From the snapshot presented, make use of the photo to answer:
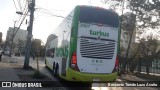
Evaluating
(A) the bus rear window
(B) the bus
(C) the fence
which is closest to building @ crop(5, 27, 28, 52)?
(C) the fence

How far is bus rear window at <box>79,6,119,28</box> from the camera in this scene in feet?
45.3

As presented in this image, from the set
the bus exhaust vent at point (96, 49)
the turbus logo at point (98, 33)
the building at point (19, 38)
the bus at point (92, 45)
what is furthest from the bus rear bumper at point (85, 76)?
the building at point (19, 38)

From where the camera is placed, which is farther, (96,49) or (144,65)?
(144,65)

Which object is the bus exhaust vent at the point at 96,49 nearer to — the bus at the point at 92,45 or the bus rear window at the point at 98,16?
the bus at the point at 92,45

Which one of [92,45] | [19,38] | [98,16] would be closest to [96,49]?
[92,45]

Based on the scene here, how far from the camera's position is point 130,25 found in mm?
29984

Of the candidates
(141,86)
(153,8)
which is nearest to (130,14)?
(153,8)

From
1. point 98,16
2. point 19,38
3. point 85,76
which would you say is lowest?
point 85,76

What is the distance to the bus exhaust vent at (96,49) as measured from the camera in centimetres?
1355

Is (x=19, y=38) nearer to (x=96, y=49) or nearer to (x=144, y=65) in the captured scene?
(x=144, y=65)

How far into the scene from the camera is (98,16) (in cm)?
1407

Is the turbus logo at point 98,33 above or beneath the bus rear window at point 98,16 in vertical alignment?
beneath

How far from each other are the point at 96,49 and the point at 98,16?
1632 millimetres

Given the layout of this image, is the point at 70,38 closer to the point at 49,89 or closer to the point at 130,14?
the point at 49,89
